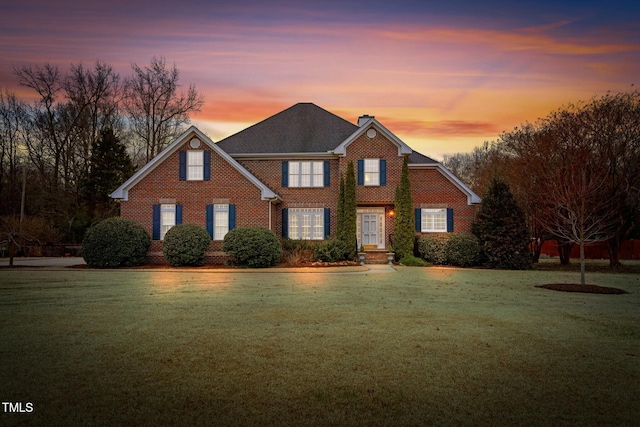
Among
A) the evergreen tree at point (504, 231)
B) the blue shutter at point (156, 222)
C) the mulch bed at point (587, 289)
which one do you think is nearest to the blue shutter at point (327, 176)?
the evergreen tree at point (504, 231)

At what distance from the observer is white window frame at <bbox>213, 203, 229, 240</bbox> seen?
23766 mm

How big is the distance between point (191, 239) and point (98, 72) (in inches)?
993

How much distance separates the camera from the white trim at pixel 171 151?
23703 millimetres

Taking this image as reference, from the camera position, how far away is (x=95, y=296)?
37.8 ft

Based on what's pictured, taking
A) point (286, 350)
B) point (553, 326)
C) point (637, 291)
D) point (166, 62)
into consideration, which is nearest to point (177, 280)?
point (286, 350)

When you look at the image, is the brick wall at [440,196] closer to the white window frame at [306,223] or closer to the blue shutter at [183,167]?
the white window frame at [306,223]

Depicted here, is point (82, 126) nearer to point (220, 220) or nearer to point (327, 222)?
point (220, 220)

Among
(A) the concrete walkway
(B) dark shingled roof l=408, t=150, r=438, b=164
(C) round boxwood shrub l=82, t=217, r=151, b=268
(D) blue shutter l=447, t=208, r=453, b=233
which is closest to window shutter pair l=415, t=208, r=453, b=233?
(D) blue shutter l=447, t=208, r=453, b=233

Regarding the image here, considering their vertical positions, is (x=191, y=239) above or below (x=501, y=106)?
below

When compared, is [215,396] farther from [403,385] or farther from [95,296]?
[95,296]

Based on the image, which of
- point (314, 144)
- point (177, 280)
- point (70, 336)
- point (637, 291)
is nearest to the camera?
point (70, 336)

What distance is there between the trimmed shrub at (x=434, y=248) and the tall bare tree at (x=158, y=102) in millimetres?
24226

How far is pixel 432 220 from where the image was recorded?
2673 centimetres

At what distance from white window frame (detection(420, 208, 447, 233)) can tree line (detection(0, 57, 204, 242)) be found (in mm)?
22796
